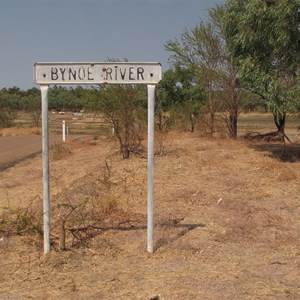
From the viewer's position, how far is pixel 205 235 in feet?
18.0

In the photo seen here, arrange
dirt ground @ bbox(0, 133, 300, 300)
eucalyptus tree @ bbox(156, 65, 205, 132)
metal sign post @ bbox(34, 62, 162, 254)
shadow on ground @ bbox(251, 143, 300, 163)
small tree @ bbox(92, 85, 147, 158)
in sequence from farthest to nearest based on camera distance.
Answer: eucalyptus tree @ bbox(156, 65, 205, 132) → shadow on ground @ bbox(251, 143, 300, 163) → small tree @ bbox(92, 85, 147, 158) → metal sign post @ bbox(34, 62, 162, 254) → dirt ground @ bbox(0, 133, 300, 300)

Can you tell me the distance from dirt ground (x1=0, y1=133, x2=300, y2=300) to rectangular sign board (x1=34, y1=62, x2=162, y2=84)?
152cm

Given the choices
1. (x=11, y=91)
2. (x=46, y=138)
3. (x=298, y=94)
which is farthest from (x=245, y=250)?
(x=11, y=91)

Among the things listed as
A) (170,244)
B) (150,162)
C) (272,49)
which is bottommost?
(170,244)

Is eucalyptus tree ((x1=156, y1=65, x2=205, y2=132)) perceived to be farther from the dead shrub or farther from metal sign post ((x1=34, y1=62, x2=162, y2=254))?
metal sign post ((x1=34, y1=62, x2=162, y2=254))

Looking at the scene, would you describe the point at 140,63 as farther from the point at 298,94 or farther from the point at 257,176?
the point at 298,94

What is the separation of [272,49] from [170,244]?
9101 millimetres

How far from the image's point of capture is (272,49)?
41.5 feet

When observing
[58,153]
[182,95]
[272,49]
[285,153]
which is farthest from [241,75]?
[182,95]

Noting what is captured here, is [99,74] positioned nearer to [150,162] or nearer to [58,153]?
[150,162]

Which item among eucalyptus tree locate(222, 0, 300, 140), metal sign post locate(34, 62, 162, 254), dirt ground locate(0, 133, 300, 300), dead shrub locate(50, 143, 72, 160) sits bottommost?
dirt ground locate(0, 133, 300, 300)

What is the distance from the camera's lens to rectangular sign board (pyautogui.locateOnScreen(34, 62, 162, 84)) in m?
4.65

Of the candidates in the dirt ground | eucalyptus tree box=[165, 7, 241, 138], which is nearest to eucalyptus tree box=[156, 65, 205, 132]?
eucalyptus tree box=[165, 7, 241, 138]

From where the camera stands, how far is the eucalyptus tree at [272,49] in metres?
11.7
